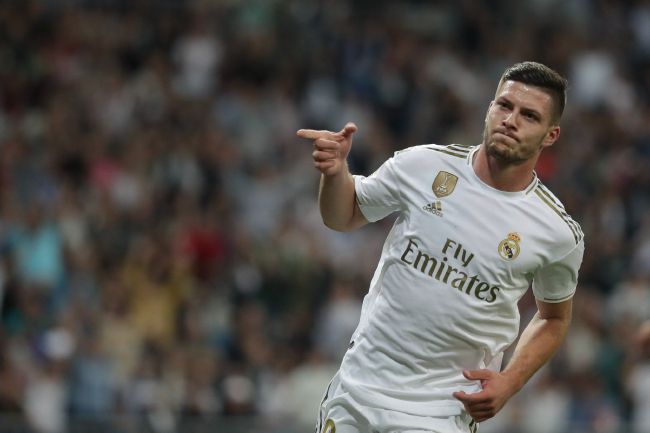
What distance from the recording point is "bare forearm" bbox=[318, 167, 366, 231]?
481 cm

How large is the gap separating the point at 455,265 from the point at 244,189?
749cm

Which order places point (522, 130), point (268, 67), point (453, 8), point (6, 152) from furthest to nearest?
point (453, 8)
point (268, 67)
point (6, 152)
point (522, 130)

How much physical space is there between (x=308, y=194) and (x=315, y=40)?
274 centimetres

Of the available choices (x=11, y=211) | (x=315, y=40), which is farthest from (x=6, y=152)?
(x=315, y=40)

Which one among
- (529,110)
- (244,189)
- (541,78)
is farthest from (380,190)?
(244,189)

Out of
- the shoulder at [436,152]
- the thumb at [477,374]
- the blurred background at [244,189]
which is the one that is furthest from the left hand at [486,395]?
the blurred background at [244,189]

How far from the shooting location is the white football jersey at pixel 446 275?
187 inches

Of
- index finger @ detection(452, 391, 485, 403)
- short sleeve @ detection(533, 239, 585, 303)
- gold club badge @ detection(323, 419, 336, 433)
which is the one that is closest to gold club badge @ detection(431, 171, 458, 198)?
short sleeve @ detection(533, 239, 585, 303)

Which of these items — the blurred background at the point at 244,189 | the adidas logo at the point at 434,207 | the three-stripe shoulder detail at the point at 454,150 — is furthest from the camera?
the blurred background at the point at 244,189

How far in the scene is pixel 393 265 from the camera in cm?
488

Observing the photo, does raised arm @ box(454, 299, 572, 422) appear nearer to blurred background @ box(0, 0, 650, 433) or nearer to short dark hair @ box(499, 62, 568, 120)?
short dark hair @ box(499, 62, 568, 120)

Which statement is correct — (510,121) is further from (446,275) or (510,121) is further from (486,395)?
(486,395)

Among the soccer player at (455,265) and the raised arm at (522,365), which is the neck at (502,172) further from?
the raised arm at (522,365)

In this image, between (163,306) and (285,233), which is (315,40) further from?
(163,306)
